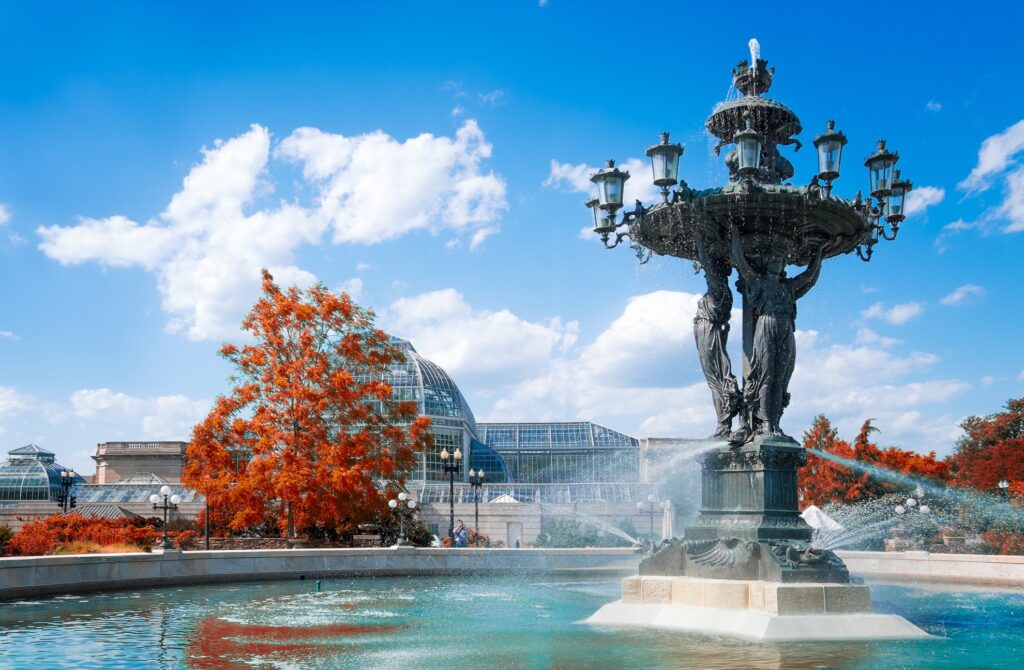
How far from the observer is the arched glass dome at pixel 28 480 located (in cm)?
6956

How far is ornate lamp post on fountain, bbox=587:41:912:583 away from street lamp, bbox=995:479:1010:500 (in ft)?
88.4

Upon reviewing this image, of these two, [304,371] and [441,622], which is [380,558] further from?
[441,622]

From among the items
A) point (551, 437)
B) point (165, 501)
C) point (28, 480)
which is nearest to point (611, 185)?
point (165, 501)

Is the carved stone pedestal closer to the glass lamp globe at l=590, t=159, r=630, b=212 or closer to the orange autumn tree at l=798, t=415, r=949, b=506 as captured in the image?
the glass lamp globe at l=590, t=159, r=630, b=212

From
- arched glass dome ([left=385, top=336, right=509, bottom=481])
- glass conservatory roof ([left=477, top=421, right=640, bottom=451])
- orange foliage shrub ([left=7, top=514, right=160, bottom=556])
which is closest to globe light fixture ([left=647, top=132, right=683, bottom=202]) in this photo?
orange foliage shrub ([left=7, top=514, right=160, bottom=556])

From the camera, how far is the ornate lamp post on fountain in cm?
1141

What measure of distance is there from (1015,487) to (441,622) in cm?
2920

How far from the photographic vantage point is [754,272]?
496 inches

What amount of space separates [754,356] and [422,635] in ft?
18.3

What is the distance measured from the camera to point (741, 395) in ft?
41.2

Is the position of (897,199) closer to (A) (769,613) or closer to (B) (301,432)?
(A) (769,613)

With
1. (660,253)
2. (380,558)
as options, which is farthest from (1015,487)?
(660,253)

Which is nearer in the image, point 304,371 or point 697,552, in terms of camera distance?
point 697,552

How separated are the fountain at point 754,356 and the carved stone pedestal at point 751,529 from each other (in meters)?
0.02
